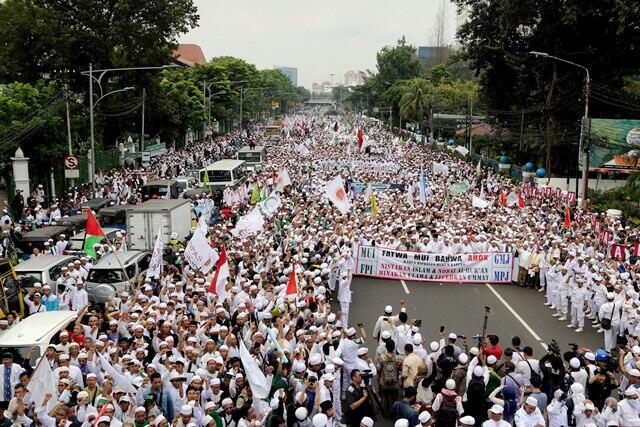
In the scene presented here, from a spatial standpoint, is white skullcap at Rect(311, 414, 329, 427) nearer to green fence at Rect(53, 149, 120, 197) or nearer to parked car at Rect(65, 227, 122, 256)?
parked car at Rect(65, 227, 122, 256)

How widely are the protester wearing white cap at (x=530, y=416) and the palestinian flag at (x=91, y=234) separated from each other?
9470 millimetres

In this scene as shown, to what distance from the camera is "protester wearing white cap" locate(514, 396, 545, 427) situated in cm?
775

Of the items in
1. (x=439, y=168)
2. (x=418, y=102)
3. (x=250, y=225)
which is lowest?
(x=439, y=168)

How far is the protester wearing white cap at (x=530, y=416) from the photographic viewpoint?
25.4 feet

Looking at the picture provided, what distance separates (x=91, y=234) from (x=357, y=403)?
822 cm

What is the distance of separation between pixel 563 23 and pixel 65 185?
23452 mm

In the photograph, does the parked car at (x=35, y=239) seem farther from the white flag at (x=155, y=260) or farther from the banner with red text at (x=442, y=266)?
the banner with red text at (x=442, y=266)

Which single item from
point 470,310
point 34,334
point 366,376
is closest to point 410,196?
point 470,310

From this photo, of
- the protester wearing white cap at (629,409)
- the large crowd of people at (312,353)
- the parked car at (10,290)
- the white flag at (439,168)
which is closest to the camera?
the protester wearing white cap at (629,409)

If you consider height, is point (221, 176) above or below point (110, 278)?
below

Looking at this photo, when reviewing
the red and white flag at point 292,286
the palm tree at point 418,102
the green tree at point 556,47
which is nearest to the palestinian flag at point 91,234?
the red and white flag at point 292,286

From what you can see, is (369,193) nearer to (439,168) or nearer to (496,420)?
(439,168)

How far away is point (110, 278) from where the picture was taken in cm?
1455

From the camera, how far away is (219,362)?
9.05 metres
